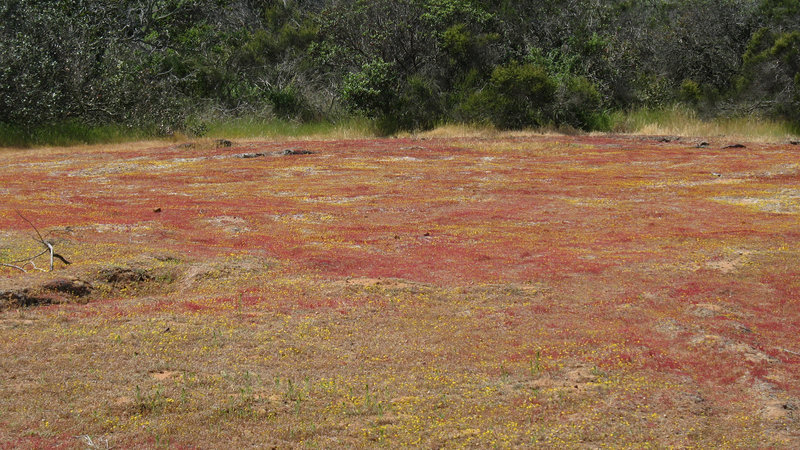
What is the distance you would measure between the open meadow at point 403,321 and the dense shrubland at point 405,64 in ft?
36.0

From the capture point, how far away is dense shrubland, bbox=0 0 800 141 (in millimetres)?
24266

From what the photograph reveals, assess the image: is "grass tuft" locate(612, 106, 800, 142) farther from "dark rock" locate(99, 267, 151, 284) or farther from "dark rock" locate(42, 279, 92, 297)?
"dark rock" locate(42, 279, 92, 297)

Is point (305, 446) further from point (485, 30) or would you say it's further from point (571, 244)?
point (485, 30)

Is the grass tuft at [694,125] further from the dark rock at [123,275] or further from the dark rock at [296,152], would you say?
A: the dark rock at [123,275]

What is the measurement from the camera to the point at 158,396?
5.39 m

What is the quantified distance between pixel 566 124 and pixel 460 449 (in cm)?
2201

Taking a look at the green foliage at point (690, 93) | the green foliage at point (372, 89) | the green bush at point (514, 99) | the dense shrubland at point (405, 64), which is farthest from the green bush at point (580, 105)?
the green foliage at point (372, 89)

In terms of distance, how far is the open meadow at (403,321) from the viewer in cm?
516

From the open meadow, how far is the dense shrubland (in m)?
11.0

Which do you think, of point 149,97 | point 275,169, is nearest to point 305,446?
point 275,169

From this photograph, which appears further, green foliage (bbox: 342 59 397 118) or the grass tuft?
green foliage (bbox: 342 59 397 118)

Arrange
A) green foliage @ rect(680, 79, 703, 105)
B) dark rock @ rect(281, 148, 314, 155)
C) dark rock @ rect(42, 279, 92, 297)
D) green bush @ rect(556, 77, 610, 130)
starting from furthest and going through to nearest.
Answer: green foliage @ rect(680, 79, 703, 105)
green bush @ rect(556, 77, 610, 130)
dark rock @ rect(281, 148, 314, 155)
dark rock @ rect(42, 279, 92, 297)

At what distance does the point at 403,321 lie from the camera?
7043 mm

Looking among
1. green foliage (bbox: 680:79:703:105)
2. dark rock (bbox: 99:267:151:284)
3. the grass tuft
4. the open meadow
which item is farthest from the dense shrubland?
dark rock (bbox: 99:267:151:284)
